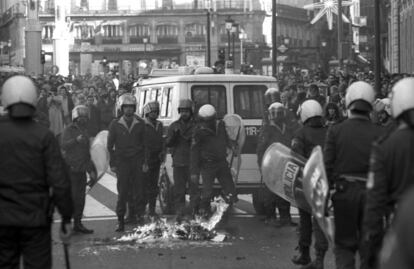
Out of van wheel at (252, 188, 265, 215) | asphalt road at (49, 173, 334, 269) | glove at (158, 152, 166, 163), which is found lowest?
asphalt road at (49, 173, 334, 269)

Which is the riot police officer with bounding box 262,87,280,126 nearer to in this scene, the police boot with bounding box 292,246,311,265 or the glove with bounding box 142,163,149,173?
the glove with bounding box 142,163,149,173

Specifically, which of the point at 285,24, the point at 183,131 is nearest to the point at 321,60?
the point at 285,24

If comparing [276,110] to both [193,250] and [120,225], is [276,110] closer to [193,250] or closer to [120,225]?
[120,225]

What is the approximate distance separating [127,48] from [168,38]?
5.15 meters

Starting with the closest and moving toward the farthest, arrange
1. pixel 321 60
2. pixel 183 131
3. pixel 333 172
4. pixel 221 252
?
1. pixel 333 172
2. pixel 221 252
3. pixel 183 131
4. pixel 321 60

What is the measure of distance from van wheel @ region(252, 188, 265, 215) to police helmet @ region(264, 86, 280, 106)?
1.21 m

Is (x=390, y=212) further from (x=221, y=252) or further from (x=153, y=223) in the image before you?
(x=153, y=223)

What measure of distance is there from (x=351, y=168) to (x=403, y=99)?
1788 mm

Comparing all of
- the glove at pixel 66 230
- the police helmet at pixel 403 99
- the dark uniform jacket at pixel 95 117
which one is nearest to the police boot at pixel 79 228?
the glove at pixel 66 230

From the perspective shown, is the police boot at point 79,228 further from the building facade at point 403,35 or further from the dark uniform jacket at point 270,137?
the building facade at point 403,35

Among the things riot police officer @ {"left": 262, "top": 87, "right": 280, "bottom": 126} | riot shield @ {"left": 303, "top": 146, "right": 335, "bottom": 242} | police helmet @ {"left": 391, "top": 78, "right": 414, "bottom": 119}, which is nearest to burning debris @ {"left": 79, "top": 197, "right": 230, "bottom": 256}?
riot police officer @ {"left": 262, "top": 87, "right": 280, "bottom": 126}

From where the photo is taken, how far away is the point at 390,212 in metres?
6.84

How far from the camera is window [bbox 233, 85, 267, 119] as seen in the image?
1571 cm

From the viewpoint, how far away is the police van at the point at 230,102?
15461 millimetres
